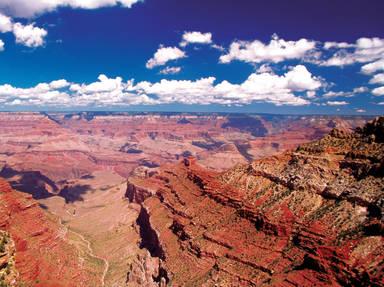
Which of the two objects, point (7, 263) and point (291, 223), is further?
point (291, 223)

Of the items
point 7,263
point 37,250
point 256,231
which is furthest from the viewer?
point 37,250

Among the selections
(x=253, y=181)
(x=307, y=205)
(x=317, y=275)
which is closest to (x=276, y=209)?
(x=307, y=205)

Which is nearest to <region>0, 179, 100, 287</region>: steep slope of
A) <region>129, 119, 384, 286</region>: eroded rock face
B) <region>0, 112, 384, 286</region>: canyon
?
<region>0, 112, 384, 286</region>: canyon

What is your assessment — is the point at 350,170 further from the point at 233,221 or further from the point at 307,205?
the point at 233,221

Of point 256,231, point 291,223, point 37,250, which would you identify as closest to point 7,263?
point 37,250

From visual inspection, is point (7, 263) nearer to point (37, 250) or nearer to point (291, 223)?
point (37, 250)

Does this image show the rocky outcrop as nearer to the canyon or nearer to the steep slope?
the steep slope
